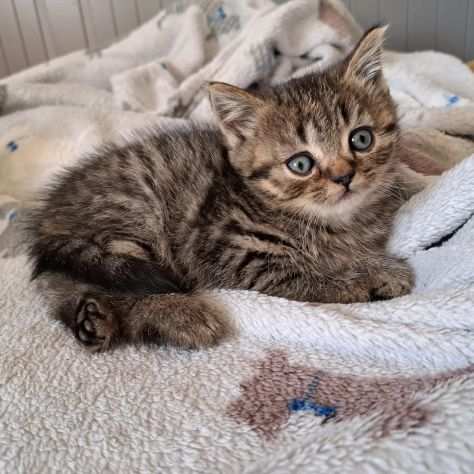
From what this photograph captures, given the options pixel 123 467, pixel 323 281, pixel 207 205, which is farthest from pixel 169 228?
pixel 123 467

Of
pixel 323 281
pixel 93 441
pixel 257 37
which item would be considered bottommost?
pixel 323 281

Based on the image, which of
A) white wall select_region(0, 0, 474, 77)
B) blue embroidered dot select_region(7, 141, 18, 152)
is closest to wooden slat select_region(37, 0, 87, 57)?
white wall select_region(0, 0, 474, 77)

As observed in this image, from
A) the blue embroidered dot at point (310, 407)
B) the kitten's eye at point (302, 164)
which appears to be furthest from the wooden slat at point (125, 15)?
the blue embroidered dot at point (310, 407)

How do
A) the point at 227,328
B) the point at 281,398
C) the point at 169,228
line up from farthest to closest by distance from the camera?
the point at 169,228
the point at 227,328
the point at 281,398

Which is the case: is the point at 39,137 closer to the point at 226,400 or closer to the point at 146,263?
the point at 146,263

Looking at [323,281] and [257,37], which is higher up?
[257,37]

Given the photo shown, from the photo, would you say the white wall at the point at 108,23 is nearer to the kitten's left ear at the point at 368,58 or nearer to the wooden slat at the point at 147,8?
the wooden slat at the point at 147,8

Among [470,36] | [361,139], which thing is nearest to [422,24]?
[470,36]
